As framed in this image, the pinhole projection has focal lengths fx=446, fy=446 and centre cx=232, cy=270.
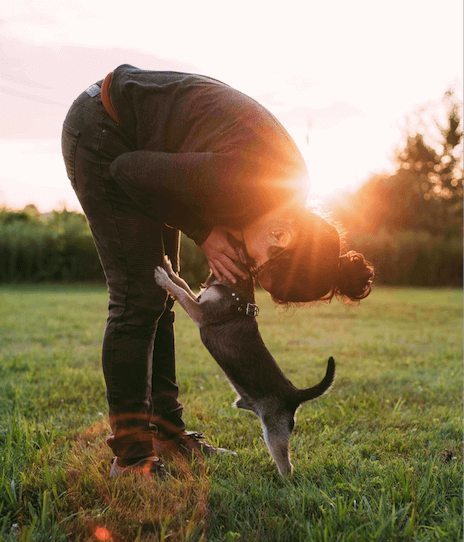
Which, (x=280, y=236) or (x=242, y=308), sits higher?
(x=280, y=236)

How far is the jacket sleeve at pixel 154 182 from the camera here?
61.1 inches

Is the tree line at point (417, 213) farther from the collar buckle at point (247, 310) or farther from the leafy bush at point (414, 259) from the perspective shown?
the collar buckle at point (247, 310)

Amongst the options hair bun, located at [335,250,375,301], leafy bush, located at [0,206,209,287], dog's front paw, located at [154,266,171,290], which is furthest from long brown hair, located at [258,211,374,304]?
leafy bush, located at [0,206,209,287]

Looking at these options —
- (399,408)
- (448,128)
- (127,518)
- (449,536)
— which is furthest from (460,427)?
(448,128)

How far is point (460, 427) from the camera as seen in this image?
8.78 feet

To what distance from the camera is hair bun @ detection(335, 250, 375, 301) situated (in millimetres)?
1960

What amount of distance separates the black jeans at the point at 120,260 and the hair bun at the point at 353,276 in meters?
0.79

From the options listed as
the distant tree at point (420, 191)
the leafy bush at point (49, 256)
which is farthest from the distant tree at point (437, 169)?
the leafy bush at point (49, 256)

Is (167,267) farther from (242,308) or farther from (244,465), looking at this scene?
(244,465)

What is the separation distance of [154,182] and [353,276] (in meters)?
0.96

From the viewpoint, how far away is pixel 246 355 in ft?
6.64

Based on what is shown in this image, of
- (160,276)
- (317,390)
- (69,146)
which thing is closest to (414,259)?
(317,390)

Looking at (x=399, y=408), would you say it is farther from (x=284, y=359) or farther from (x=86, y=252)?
(x=86, y=252)

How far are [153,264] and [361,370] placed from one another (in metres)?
3.03
